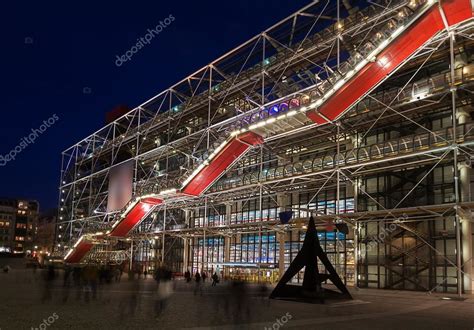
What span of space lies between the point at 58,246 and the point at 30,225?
7030cm

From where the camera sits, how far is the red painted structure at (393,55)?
16109 millimetres

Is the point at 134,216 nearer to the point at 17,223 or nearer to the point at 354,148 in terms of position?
the point at 354,148

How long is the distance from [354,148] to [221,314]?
12642 mm

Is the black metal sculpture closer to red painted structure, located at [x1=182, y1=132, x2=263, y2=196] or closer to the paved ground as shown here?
the paved ground

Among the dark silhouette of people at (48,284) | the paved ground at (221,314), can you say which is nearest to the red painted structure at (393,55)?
the paved ground at (221,314)

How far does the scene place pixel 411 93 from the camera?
770 inches

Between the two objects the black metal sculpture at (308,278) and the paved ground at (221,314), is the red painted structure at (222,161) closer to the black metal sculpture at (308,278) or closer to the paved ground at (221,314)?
the black metal sculpture at (308,278)

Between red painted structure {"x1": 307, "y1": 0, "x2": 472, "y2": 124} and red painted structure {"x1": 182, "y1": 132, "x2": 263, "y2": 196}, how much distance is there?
4.24 m

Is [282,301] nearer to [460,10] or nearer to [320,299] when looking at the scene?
[320,299]

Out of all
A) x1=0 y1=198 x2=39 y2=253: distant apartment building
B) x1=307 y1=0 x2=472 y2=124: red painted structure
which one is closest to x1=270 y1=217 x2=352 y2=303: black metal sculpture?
x1=307 y1=0 x2=472 y2=124: red painted structure

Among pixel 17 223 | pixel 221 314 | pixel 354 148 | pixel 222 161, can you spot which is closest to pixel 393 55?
pixel 354 148

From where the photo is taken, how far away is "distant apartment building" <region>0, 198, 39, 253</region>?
336 feet

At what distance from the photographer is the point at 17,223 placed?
106000 mm

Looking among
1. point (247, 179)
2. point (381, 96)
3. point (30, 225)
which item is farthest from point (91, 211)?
point (30, 225)
